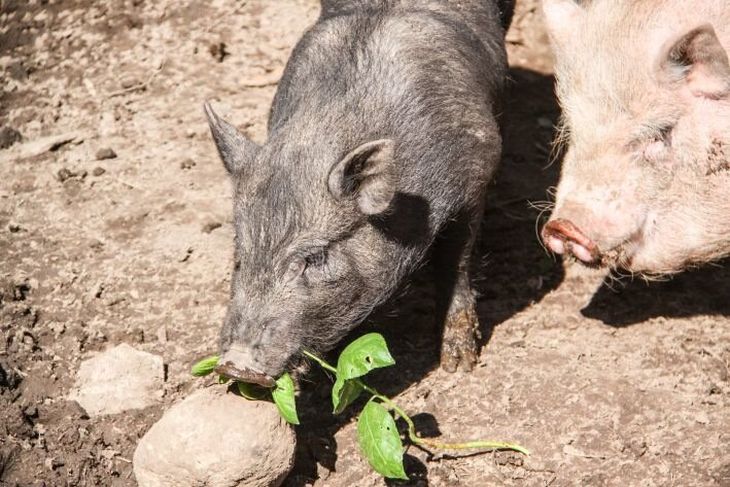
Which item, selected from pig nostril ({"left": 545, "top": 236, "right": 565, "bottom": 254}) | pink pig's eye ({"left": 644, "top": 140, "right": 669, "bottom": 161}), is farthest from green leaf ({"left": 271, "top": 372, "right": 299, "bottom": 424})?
pink pig's eye ({"left": 644, "top": 140, "right": 669, "bottom": 161})

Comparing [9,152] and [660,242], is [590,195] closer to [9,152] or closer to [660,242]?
[660,242]

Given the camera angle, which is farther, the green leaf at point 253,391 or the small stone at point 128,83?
the small stone at point 128,83

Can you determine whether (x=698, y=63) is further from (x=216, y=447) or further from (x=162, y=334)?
(x=162, y=334)

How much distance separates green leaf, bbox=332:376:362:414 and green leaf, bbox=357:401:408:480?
12 centimetres

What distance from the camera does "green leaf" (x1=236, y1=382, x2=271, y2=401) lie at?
13.8 ft

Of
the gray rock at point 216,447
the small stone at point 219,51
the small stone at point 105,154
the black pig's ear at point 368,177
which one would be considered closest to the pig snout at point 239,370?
the gray rock at point 216,447

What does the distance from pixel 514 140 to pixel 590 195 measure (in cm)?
224

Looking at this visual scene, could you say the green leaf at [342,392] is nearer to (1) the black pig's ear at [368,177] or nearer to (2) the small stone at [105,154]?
(1) the black pig's ear at [368,177]

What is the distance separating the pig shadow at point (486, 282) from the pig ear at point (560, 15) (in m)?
0.77

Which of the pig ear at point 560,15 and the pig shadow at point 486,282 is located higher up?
the pig ear at point 560,15

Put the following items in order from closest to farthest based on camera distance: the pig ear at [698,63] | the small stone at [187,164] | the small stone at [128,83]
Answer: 1. the pig ear at [698,63]
2. the small stone at [187,164]
3. the small stone at [128,83]

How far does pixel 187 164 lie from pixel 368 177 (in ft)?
7.90

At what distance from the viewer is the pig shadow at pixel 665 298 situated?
555 cm

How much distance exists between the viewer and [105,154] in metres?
6.52
